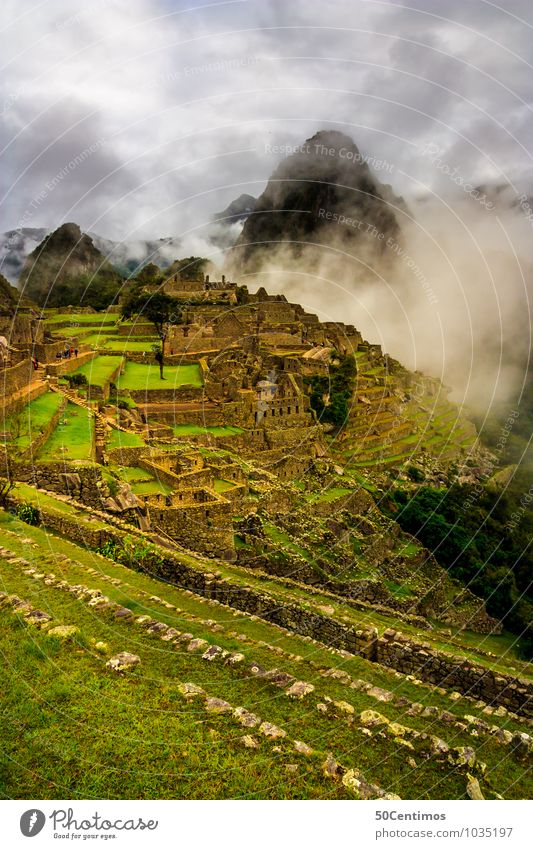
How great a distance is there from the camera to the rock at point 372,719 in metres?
7.35

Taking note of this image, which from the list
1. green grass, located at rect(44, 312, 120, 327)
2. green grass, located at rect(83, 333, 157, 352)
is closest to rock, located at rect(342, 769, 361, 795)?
green grass, located at rect(83, 333, 157, 352)

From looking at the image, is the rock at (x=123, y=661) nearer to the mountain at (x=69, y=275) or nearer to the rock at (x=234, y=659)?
the rock at (x=234, y=659)

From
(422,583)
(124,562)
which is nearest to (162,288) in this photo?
(422,583)

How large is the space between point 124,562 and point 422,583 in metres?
16.5

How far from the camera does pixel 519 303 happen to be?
316 ft

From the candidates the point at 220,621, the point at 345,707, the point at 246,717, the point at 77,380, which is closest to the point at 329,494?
the point at 77,380

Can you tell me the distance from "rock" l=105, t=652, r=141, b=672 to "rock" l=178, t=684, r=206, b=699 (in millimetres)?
813

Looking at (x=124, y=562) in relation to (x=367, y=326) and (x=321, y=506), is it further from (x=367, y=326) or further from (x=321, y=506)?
(x=367, y=326)

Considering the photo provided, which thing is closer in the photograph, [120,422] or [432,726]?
[432,726]

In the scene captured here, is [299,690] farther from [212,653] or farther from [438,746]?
[438,746]

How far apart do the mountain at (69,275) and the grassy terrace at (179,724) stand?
245 feet

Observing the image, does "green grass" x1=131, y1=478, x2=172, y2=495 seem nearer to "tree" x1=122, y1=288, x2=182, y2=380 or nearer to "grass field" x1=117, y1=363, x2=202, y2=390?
"grass field" x1=117, y1=363, x2=202, y2=390

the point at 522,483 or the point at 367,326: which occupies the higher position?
the point at 367,326

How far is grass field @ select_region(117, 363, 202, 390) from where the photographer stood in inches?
1505
